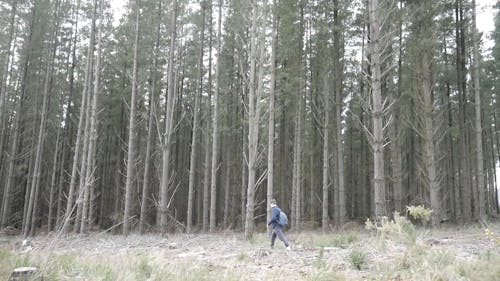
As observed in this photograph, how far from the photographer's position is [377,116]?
25.9 feet

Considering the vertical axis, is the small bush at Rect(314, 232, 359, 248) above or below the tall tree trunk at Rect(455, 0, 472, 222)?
below

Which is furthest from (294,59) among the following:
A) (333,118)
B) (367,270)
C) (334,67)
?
(367,270)

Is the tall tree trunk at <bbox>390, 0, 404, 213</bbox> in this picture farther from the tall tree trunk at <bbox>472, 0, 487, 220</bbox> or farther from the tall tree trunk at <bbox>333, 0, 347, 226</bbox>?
the tall tree trunk at <bbox>472, 0, 487, 220</bbox>

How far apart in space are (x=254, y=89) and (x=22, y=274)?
7.70m

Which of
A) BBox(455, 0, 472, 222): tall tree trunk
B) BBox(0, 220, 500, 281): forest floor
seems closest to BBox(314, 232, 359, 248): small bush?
BBox(0, 220, 500, 281): forest floor

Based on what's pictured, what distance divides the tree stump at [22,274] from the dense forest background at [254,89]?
6.21 metres

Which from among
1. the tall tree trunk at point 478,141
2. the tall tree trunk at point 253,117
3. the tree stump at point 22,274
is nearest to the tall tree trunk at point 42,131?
the tall tree trunk at point 253,117

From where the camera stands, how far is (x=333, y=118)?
16.1 meters

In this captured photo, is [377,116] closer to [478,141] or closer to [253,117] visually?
[253,117]

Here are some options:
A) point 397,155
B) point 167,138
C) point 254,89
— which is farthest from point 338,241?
point 397,155

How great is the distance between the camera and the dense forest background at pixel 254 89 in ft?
39.0

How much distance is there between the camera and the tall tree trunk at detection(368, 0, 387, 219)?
764 cm

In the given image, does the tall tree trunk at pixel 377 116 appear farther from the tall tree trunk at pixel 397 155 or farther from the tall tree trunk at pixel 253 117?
the tall tree trunk at pixel 397 155

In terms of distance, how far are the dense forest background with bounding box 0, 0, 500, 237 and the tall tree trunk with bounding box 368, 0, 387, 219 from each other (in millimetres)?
33
